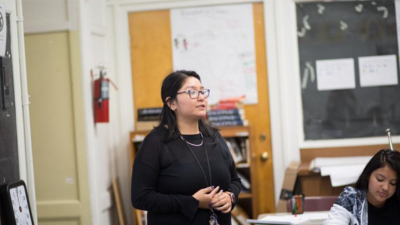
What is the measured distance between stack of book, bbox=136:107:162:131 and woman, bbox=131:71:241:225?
2.71 metres

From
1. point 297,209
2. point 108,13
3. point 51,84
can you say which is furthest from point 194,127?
point 108,13

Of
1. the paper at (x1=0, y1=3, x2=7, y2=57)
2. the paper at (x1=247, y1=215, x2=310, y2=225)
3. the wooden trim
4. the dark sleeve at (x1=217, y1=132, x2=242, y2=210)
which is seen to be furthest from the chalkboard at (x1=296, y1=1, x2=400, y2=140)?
the paper at (x1=0, y1=3, x2=7, y2=57)

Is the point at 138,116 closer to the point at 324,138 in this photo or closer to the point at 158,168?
the point at 324,138

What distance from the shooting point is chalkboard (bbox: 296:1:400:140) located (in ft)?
19.9

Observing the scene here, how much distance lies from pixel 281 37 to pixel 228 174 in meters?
2.99

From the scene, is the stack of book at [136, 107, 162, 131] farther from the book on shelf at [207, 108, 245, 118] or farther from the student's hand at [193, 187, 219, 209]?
the student's hand at [193, 187, 219, 209]

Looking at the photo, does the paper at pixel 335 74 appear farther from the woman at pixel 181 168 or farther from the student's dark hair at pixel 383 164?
the woman at pixel 181 168

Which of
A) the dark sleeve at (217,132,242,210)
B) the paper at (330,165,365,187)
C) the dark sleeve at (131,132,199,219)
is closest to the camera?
the dark sleeve at (131,132,199,219)

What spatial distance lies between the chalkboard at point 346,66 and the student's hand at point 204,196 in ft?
10.4

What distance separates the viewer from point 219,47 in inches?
242

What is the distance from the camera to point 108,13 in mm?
6184

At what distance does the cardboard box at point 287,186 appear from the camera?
18.5 feet

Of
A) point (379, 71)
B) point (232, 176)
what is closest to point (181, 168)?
point (232, 176)

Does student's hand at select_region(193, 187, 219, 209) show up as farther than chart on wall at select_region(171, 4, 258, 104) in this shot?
No
